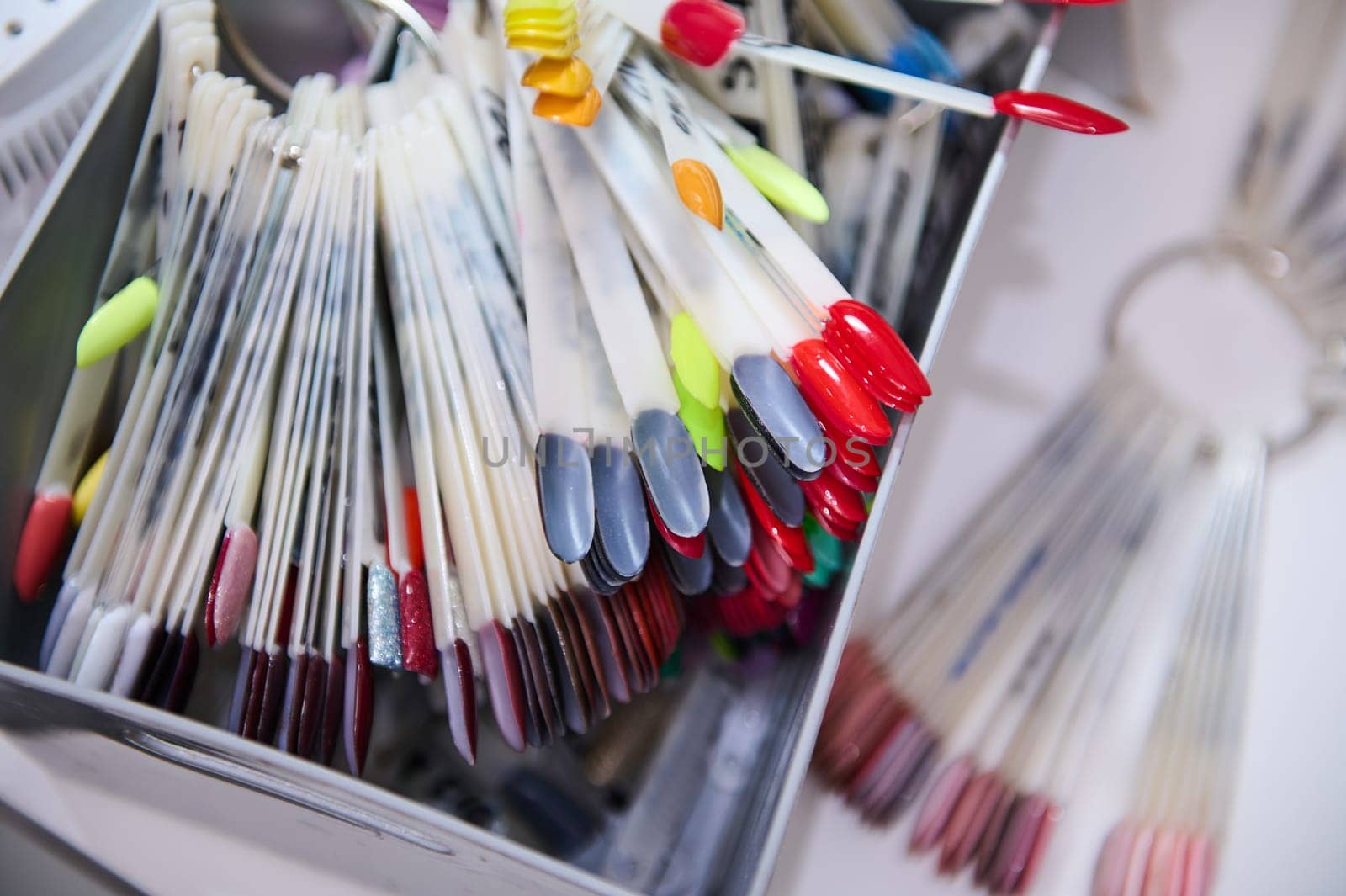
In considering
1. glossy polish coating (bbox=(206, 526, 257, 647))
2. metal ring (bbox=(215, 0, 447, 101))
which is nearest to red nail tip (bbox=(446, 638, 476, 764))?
glossy polish coating (bbox=(206, 526, 257, 647))

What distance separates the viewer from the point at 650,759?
56 centimetres

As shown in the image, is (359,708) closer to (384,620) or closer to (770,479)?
(384,620)

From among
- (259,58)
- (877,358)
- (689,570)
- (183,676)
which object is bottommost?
(183,676)

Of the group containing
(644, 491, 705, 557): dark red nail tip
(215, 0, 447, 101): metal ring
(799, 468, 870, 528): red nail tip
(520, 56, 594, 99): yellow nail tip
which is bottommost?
(644, 491, 705, 557): dark red nail tip

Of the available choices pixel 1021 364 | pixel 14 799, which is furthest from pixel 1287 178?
pixel 14 799

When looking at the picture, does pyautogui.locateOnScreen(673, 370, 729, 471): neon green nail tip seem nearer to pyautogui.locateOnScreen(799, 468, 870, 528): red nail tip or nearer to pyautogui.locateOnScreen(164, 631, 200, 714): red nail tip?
Answer: pyautogui.locateOnScreen(799, 468, 870, 528): red nail tip

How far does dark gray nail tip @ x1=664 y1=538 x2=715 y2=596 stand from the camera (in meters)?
0.45

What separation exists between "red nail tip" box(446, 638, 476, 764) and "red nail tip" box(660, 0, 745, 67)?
0.31 m

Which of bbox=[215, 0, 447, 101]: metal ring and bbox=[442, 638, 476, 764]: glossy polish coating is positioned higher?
bbox=[215, 0, 447, 101]: metal ring

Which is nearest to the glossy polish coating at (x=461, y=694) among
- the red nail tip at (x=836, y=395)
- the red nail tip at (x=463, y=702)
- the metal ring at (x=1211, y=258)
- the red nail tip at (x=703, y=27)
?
the red nail tip at (x=463, y=702)

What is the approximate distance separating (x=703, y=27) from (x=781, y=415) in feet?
0.63

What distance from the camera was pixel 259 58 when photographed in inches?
22.9

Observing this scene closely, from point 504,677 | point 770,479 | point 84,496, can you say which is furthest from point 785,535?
point 84,496

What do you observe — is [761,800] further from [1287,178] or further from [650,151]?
[1287,178]
